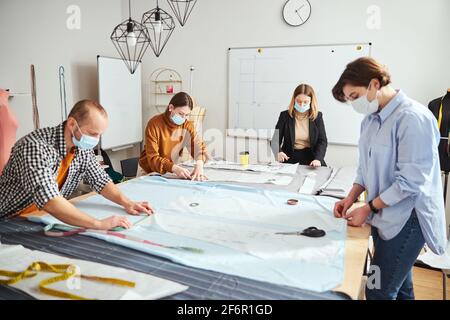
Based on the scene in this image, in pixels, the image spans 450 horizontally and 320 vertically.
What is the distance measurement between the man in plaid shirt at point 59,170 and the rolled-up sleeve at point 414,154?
1005mm

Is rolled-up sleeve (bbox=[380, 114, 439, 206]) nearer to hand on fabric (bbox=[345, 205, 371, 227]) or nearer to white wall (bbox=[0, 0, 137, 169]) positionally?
hand on fabric (bbox=[345, 205, 371, 227])

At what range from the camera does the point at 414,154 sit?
1.27 meters

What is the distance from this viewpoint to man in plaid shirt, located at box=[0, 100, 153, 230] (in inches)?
50.3

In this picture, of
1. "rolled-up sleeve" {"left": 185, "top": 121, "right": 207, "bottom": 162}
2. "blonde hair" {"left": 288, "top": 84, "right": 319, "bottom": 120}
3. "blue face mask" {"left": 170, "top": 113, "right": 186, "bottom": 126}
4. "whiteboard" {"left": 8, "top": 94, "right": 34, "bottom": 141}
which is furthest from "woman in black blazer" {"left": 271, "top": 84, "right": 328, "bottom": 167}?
"whiteboard" {"left": 8, "top": 94, "right": 34, "bottom": 141}

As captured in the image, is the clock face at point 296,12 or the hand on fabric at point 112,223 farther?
the clock face at point 296,12

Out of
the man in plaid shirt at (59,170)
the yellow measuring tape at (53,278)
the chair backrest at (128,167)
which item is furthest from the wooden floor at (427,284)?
the chair backrest at (128,167)

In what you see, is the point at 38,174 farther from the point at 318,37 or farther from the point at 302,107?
the point at 318,37

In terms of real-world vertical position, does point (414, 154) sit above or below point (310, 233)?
above

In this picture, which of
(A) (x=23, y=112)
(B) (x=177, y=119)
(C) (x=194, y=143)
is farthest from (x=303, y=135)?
(A) (x=23, y=112)

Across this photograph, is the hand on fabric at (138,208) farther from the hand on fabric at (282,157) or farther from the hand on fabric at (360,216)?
the hand on fabric at (282,157)

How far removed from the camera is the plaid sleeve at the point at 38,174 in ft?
4.16

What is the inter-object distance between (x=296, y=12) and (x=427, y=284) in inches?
111

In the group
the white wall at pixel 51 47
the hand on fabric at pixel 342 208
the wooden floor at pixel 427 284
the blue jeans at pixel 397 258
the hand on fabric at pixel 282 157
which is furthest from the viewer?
the white wall at pixel 51 47
